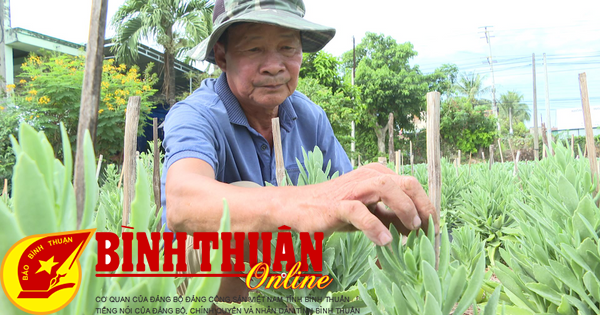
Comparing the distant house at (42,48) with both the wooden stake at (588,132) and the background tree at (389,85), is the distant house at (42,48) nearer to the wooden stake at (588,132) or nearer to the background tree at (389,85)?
the wooden stake at (588,132)

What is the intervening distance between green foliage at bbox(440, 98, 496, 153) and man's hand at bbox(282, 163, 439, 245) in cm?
2642

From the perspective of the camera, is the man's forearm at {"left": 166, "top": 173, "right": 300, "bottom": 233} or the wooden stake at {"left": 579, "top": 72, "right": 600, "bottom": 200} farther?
the wooden stake at {"left": 579, "top": 72, "right": 600, "bottom": 200}

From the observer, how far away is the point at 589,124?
5.73 ft

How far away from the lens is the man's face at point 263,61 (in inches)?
53.2

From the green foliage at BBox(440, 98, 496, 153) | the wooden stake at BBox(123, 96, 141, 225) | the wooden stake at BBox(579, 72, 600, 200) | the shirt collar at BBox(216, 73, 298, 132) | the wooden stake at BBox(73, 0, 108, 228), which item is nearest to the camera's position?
the wooden stake at BBox(73, 0, 108, 228)

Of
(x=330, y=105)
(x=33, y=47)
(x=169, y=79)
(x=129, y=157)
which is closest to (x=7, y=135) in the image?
(x=169, y=79)

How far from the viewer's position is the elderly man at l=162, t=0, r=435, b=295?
2.16 feet

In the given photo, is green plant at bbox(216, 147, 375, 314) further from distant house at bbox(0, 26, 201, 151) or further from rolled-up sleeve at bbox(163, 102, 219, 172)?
distant house at bbox(0, 26, 201, 151)

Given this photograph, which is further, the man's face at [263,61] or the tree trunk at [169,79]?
the tree trunk at [169,79]

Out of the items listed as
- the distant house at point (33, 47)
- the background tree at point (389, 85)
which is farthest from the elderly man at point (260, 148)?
the background tree at point (389, 85)

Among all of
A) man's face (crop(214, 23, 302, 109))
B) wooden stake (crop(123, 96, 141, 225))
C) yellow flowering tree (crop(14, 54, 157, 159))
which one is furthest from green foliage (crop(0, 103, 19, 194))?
man's face (crop(214, 23, 302, 109))

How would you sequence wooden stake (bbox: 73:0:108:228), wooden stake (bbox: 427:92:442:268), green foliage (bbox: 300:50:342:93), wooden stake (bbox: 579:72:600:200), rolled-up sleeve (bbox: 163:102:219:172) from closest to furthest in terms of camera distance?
wooden stake (bbox: 73:0:108:228) → wooden stake (bbox: 427:92:442:268) → rolled-up sleeve (bbox: 163:102:219:172) → wooden stake (bbox: 579:72:600:200) → green foliage (bbox: 300:50:342:93)

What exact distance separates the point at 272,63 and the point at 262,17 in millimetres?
198

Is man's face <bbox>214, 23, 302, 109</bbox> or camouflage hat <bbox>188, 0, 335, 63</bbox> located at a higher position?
camouflage hat <bbox>188, 0, 335, 63</bbox>
